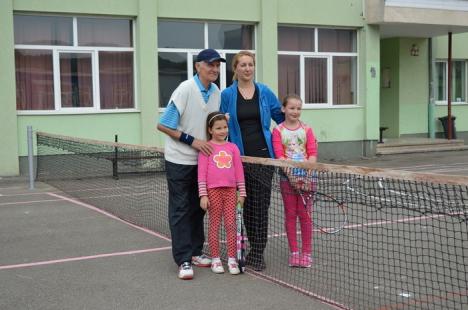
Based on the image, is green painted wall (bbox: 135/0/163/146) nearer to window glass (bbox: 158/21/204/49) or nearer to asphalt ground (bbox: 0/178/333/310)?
window glass (bbox: 158/21/204/49)

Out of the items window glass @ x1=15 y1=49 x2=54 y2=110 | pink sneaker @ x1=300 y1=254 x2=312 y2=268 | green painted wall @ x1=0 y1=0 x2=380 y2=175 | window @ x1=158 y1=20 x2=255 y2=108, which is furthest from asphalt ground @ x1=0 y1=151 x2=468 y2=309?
window @ x1=158 y1=20 x2=255 y2=108

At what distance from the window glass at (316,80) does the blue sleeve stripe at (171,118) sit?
42.8ft

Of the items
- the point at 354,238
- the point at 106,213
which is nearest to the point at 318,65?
the point at 106,213

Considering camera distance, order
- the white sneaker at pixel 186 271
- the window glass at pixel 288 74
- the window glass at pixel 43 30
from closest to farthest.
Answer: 1. the white sneaker at pixel 186 271
2. the window glass at pixel 43 30
3. the window glass at pixel 288 74

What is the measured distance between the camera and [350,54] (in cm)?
1894

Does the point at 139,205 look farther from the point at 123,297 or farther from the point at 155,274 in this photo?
the point at 123,297

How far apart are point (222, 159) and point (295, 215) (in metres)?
0.93

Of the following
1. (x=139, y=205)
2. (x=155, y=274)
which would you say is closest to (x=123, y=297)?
(x=155, y=274)

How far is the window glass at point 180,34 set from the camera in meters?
16.1

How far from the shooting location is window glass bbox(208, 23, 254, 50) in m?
16.8

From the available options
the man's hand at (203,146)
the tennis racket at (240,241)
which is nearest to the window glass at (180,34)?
the man's hand at (203,146)

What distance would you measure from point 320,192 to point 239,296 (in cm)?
125

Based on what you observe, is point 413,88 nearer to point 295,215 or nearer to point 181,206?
point 295,215

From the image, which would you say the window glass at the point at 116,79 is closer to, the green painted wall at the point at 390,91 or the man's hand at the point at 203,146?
the green painted wall at the point at 390,91
